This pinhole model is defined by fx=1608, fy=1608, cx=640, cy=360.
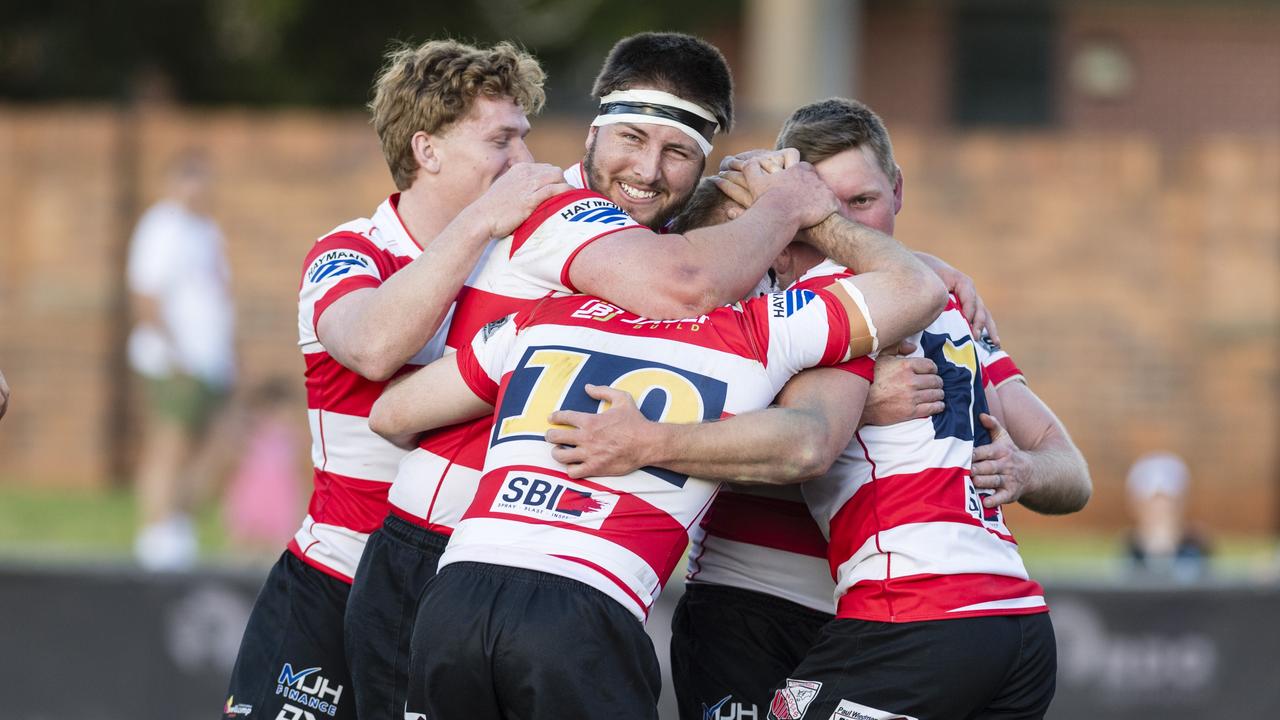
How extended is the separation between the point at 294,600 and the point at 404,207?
1112 millimetres

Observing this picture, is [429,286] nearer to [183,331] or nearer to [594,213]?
[594,213]

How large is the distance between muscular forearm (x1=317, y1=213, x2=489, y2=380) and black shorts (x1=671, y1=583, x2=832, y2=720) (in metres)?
1.14

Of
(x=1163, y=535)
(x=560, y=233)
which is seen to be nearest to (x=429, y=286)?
(x=560, y=233)

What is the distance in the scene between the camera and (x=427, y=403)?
150 inches

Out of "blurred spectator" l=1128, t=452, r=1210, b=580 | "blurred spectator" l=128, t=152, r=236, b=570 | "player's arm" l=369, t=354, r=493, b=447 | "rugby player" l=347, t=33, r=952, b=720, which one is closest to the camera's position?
"rugby player" l=347, t=33, r=952, b=720

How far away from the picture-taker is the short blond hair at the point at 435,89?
4.27m

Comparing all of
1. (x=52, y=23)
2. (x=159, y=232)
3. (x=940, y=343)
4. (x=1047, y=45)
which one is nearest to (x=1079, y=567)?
(x=159, y=232)

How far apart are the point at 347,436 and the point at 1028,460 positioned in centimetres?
179

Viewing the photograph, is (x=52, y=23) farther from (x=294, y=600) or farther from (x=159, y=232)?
(x=294, y=600)

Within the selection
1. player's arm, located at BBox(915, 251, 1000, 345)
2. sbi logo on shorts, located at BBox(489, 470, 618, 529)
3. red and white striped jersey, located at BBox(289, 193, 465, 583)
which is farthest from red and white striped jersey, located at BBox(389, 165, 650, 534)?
player's arm, located at BBox(915, 251, 1000, 345)

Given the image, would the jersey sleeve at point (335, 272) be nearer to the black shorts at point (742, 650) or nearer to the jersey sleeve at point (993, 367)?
the black shorts at point (742, 650)

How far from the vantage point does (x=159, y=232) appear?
10484mm

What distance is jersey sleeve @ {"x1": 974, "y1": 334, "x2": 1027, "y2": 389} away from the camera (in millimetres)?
4402

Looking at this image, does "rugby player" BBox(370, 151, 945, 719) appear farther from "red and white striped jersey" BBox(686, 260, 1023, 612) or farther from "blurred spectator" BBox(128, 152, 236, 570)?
"blurred spectator" BBox(128, 152, 236, 570)
